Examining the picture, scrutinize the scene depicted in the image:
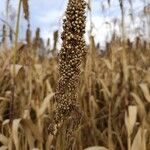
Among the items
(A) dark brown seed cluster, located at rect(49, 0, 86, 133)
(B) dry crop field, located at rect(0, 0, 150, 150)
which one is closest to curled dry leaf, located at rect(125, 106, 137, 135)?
(B) dry crop field, located at rect(0, 0, 150, 150)

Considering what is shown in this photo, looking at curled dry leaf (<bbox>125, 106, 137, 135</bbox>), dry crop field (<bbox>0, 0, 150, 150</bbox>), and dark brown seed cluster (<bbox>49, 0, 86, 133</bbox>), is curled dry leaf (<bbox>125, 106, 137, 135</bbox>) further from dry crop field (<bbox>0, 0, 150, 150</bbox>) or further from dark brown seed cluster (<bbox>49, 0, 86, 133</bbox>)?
dark brown seed cluster (<bbox>49, 0, 86, 133</bbox>)

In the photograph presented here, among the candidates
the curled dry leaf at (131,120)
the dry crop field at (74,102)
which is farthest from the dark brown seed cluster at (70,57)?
the curled dry leaf at (131,120)

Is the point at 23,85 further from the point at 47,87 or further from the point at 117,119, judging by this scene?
the point at 117,119

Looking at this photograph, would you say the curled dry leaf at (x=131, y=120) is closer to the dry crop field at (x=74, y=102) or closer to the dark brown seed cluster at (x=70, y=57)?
the dry crop field at (x=74, y=102)

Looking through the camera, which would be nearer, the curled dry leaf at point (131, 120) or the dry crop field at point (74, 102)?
the dry crop field at point (74, 102)

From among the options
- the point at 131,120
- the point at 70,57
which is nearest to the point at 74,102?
the point at 70,57

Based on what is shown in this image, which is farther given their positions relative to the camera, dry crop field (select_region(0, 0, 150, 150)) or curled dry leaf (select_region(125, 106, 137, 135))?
curled dry leaf (select_region(125, 106, 137, 135))

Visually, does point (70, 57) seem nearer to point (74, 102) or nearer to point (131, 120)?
point (74, 102)

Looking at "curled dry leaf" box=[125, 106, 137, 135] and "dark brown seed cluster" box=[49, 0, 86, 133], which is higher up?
"dark brown seed cluster" box=[49, 0, 86, 133]
